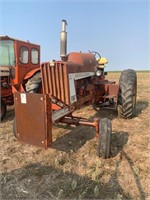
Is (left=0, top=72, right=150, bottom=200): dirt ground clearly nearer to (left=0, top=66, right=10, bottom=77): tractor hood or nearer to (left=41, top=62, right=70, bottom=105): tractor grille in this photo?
(left=41, top=62, right=70, bottom=105): tractor grille

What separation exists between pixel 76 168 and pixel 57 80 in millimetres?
1688

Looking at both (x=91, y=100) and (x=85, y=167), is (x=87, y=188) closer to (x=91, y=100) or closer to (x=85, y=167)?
(x=85, y=167)

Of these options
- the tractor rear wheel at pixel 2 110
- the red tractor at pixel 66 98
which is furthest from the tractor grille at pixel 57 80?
the tractor rear wheel at pixel 2 110

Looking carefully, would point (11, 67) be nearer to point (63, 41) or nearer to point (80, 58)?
point (80, 58)

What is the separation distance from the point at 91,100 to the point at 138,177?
2.80 meters

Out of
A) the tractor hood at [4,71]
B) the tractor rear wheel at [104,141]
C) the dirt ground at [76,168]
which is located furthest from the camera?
the tractor hood at [4,71]

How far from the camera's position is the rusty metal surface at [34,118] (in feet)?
11.4

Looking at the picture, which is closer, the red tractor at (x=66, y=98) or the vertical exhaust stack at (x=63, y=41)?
the red tractor at (x=66, y=98)

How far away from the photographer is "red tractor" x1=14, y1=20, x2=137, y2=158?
3.53m

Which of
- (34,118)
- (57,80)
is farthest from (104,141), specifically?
(57,80)

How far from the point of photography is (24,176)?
137 inches

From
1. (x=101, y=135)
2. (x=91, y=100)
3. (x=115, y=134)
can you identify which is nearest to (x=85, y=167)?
(x=101, y=135)

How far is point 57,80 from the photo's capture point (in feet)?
14.8

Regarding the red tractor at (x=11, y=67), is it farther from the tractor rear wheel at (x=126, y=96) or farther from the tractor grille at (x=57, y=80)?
the tractor rear wheel at (x=126, y=96)
